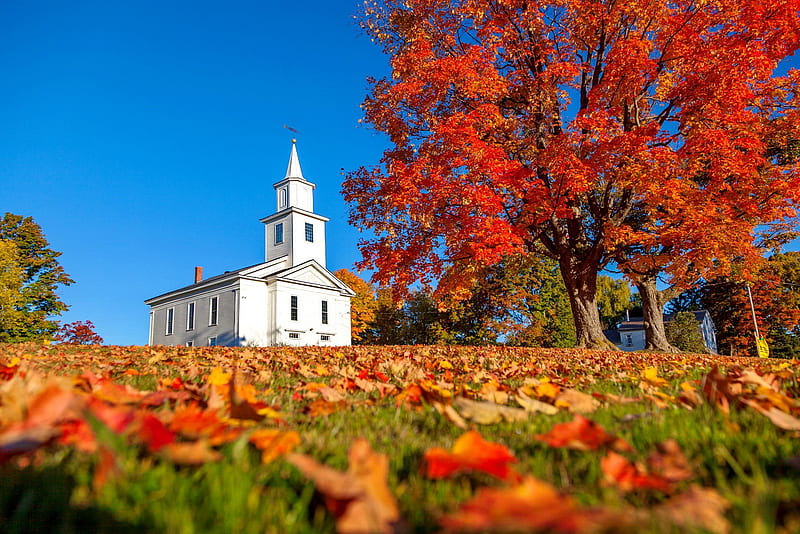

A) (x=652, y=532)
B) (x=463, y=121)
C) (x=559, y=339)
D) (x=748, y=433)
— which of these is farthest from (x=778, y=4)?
(x=559, y=339)

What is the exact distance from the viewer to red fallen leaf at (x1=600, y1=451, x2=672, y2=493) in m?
0.96

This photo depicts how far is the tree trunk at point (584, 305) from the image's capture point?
13.7 metres

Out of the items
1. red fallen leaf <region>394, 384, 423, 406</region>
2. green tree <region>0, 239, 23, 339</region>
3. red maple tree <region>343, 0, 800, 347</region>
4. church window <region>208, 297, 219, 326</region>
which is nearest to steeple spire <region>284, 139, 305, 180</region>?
church window <region>208, 297, 219, 326</region>

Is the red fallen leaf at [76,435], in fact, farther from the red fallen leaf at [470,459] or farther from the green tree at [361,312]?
the green tree at [361,312]

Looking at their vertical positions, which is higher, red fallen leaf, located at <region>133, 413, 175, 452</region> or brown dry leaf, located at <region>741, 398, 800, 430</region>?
red fallen leaf, located at <region>133, 413, 175, 452</region>

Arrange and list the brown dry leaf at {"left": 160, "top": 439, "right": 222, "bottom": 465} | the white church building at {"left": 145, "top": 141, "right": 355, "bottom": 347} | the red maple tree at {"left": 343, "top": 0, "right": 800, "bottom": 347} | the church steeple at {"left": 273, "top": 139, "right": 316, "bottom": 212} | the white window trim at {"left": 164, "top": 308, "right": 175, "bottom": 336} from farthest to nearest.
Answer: the church steeple at {"left": 273, "top": 139, "right": 316, "bottom": 212}
the white window trim at {"left": 164, "top": 308, "right": 175, "bottom": 336}
the white church building at {"left": 145, "top": 141, "right": 355, "bottom": 347}
the red maple tree at {"left": 343, "top": 0, "right": 800, "bottom": 347}
the brown dry leaf at {"left": 160, "top": 439, "right": 222, "bottom": 465}

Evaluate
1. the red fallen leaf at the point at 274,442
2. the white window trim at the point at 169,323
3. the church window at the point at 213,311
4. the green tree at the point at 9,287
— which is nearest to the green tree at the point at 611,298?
the church window at the point at 213,311

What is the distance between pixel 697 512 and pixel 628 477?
234 mm

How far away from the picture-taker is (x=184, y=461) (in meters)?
0.92

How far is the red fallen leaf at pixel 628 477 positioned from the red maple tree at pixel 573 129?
10355mm

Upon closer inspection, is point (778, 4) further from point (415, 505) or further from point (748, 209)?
point (415, 505)

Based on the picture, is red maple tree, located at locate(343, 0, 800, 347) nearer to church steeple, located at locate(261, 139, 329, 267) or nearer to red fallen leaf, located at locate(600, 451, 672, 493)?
red fallen leaf, located at locate(600, 451, 672, 493)

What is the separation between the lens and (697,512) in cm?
76

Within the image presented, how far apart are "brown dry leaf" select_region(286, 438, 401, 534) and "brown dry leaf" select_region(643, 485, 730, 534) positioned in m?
0.45
